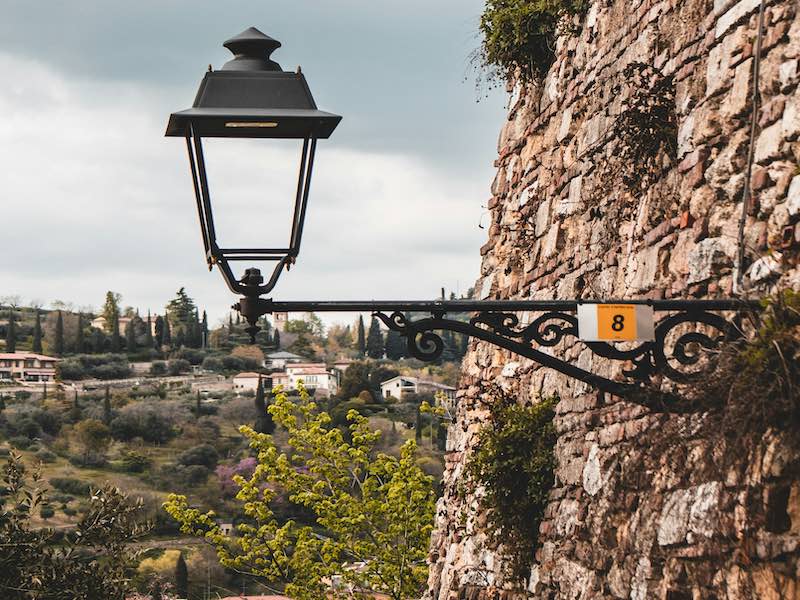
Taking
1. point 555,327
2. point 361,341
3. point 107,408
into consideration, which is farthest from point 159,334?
point 555,327

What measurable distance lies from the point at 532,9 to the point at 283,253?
3.95m

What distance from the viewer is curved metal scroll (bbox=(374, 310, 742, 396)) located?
13.7 feet

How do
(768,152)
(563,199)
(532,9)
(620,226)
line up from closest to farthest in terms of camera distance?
1. (768,152)
2. (620,226)
3. (563,199)
4. (532,9)

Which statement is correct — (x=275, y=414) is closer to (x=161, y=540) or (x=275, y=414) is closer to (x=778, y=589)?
Answer: (x=778, y=589)

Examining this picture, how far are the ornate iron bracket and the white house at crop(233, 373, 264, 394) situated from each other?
90.1 metres

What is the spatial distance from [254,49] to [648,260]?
2043mm

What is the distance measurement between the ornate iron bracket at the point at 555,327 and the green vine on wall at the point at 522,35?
3.42 metres

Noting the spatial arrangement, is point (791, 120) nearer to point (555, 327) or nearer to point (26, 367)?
point (555, 327)

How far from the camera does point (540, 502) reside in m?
6.38

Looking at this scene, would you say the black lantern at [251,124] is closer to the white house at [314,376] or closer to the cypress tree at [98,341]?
the white house at [314,376]

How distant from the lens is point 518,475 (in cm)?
661

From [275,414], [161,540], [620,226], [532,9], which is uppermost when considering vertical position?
[532,9]

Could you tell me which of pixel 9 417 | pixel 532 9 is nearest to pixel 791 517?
pixel 532 9

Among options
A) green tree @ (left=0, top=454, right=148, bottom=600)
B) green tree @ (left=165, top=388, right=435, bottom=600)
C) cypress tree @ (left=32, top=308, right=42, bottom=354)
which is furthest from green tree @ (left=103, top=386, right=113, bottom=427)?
green tree @ (left=0, top=454, right=148, bottom=600)
